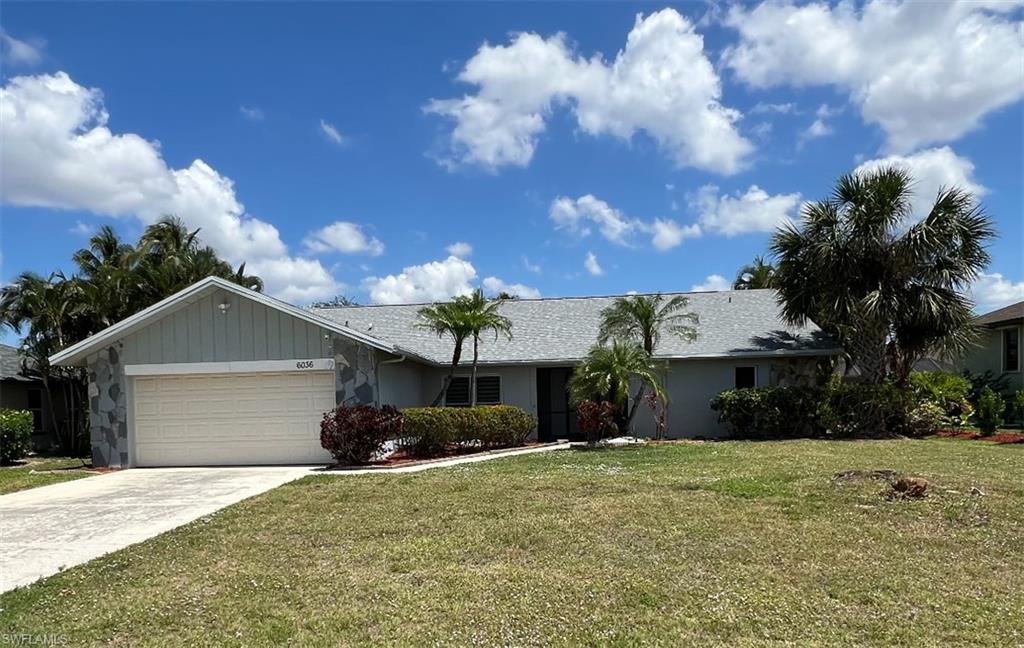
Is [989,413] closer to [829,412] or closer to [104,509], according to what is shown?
[829,412]

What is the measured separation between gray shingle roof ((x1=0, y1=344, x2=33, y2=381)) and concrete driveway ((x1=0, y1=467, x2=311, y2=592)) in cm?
1036

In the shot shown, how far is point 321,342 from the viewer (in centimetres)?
1521

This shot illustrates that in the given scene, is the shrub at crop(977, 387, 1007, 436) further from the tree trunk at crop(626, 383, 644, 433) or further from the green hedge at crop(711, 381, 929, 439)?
the tree trunk at crop(626, 383, 644, 433)

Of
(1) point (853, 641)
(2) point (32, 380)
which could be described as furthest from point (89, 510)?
(2) point (32, 380)

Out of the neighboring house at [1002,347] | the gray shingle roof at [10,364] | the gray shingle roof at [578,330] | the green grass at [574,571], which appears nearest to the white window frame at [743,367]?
the gray shingle roof at [578,330]

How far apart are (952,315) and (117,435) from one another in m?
19.7

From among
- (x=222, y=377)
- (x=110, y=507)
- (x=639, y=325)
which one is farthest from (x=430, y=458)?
(x=639, y=325)

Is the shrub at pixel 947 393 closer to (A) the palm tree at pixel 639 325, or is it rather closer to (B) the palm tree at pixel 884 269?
(B) the palm tree at pixel 884 269

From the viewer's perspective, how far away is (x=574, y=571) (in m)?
6.20

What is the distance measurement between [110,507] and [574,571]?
740 centimetres

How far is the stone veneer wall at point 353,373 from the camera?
15.0 m

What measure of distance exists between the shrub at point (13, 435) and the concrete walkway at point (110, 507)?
5640 millimetres

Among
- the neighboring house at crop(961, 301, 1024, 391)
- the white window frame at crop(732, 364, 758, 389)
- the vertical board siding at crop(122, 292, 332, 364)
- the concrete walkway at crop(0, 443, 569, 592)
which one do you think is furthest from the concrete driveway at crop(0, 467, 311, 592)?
the neighboring house at crop(961, 301, 1024, 391)

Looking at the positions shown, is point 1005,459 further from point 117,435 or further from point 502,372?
point 117,435
